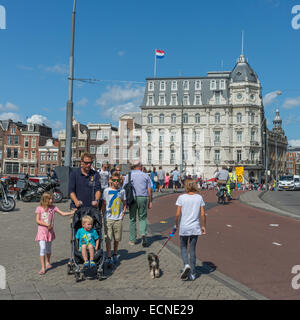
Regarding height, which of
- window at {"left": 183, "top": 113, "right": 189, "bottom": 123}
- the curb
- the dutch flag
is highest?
the dutch flag

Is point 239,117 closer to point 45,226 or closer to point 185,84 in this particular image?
point 185,84

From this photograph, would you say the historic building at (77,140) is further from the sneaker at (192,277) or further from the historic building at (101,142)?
the sneaker at (192,277)

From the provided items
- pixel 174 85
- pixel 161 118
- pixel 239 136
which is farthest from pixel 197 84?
pixel 239 136

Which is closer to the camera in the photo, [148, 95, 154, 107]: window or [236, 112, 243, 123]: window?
[236, 112, 243, 123]: window

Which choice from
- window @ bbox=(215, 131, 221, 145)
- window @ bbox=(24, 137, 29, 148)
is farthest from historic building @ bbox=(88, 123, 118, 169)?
window @ bbox=(215, 131, 221, 145)

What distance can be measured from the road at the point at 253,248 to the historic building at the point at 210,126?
179ft

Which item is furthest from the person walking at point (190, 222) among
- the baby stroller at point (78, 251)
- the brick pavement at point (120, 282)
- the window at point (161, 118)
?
the window at point (161, 118)

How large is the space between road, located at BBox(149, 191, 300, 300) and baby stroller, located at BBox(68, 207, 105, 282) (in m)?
2.05

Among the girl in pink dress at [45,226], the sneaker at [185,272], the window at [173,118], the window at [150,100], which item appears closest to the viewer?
the sneaker at [185,272]

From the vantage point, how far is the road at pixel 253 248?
18.9 feet

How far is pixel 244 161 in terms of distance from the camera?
68.2 meters

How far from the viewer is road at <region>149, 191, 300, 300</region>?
575 cm

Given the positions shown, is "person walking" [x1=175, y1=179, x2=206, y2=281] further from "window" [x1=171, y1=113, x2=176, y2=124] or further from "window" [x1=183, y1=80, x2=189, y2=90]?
"window" [x1=183, y1=80, x2=189, y2=90]
